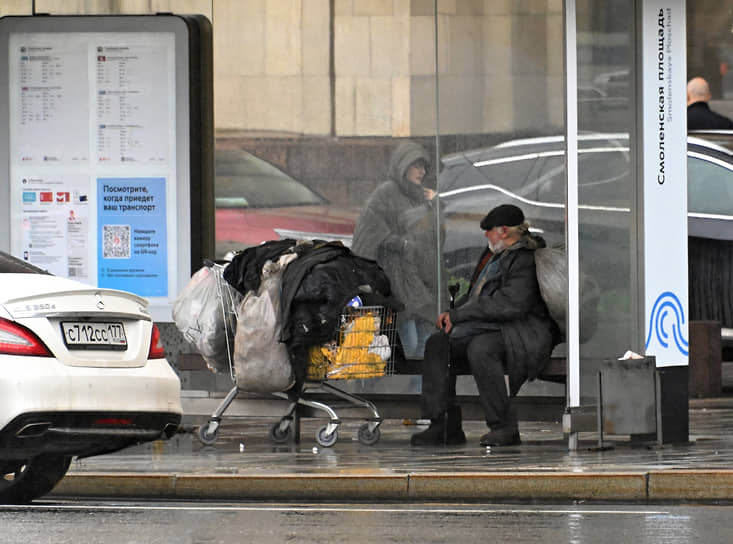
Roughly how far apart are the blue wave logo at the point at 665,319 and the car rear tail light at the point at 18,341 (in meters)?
4.62

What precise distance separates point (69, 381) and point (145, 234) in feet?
16.7

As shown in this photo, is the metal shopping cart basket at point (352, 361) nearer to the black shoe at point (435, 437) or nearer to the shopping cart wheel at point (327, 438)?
the shopping cart wheel at point (327, 438)

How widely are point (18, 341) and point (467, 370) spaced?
4477mm

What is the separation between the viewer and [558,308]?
11.2 meters

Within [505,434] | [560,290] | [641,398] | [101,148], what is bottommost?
[505,434]

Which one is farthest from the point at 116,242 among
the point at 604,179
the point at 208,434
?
the point at 604,179

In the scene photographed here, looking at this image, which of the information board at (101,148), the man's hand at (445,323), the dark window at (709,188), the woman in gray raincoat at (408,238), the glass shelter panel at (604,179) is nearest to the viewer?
the glass shelter panel at (604,179)

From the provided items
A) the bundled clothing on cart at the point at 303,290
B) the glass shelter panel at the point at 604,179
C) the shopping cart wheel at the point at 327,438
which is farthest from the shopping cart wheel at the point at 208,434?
the glass shelter panel at the point at 604,179

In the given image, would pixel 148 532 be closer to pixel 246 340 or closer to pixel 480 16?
pixel 246 340

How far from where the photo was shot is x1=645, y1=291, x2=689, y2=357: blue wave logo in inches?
432

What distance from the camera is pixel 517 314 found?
36.7ft

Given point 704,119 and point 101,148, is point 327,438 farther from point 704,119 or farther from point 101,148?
point 704,119

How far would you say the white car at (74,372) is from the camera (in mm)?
7777

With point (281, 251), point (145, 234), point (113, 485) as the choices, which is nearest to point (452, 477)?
point (113, 485)
